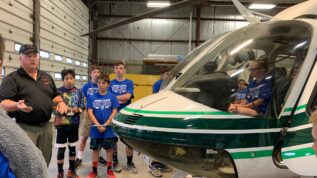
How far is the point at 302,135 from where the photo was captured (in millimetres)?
2066

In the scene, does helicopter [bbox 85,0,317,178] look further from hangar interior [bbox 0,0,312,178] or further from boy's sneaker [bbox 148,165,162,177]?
hangar interior [bbox 0,0,312,178]

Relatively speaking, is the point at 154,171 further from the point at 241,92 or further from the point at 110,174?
the point at 241,92

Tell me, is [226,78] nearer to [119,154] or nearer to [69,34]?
[119,154]

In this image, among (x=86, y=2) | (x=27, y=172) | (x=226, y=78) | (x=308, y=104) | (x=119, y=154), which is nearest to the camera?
(x=27, y=172)

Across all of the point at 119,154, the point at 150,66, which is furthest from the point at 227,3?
the point at 119,154

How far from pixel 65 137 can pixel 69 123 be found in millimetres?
223

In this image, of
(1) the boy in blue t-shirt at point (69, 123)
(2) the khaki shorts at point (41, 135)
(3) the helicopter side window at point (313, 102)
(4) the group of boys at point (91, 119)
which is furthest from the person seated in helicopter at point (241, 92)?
(1) the boy in blue t-shirt at point (69, 123)

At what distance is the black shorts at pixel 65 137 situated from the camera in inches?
153

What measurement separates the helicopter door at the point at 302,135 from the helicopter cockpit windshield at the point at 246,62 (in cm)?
11

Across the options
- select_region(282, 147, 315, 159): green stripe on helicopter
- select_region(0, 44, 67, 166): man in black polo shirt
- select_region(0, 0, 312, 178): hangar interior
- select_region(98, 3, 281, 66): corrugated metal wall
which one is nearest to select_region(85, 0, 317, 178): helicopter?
select_region(282, 147, 315, 159): green stripe on helicopter

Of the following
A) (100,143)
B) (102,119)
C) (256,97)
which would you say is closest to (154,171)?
(100,143)

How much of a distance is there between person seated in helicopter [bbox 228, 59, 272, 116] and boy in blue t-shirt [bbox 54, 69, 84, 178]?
2382mm

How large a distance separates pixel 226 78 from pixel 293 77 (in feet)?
1.60

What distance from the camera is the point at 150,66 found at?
13203mm
